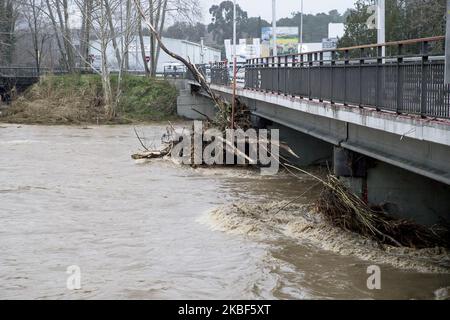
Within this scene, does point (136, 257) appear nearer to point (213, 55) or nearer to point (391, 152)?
point (391, 152)

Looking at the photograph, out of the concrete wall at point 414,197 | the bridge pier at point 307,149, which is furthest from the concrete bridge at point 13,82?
the concrete wall at point 414,197

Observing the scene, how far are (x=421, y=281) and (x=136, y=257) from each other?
4774 millimetres

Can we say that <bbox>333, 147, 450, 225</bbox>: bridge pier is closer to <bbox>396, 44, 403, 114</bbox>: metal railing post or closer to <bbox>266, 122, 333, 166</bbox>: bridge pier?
<bbox>396, 44, 403, 114</bbox>: metal railing post

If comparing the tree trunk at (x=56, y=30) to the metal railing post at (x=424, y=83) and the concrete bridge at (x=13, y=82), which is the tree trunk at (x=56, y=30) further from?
the metal railing post at (x=424, y=83)

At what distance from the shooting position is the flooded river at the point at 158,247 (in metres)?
11.3

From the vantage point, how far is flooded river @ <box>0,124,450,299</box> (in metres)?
11.3

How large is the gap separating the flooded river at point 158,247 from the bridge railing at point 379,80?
2679 millimetres

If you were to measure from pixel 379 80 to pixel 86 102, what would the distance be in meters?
36.7

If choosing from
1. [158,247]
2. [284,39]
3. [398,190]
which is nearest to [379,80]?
[398,190]

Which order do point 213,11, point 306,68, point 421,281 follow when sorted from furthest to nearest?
point 213,11 → point 306,68 → point 421,281

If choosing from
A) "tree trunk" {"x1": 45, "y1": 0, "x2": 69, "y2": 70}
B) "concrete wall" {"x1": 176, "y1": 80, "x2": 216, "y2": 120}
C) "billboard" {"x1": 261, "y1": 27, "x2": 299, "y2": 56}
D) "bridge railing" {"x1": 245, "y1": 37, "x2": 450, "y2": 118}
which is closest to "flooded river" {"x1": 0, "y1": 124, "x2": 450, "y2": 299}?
"bridge railing" {"x1": 245, "y1": 37, "x2": 450, "y2": 118}

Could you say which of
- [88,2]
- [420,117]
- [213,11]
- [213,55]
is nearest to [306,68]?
[420,117]

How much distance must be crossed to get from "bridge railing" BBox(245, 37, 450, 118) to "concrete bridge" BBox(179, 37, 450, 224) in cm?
2
